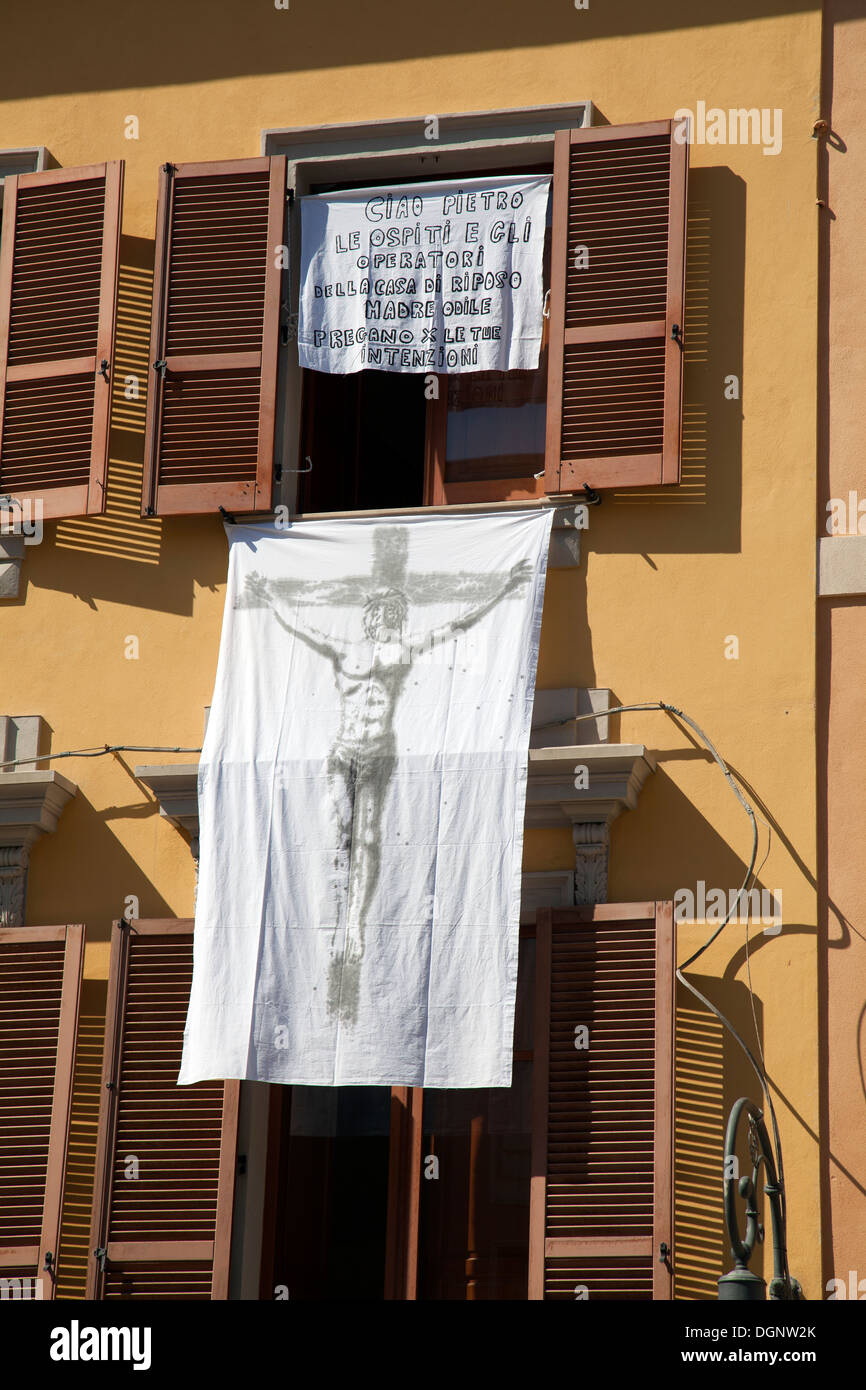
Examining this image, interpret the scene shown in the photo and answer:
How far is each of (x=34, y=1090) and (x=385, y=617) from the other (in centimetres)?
231

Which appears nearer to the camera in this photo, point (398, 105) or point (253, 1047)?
point (253, 1047)

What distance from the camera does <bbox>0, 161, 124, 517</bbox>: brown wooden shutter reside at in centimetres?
1009

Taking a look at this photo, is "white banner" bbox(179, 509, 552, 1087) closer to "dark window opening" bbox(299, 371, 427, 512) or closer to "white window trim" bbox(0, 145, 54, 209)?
"dark window opening" bbox(299, 371, 427, 512)

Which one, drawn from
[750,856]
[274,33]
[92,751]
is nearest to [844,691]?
[750,856]

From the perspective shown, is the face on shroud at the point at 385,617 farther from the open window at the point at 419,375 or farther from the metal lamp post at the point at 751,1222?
the metal lamp post at the point at 751,1222

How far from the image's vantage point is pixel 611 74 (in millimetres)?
10039

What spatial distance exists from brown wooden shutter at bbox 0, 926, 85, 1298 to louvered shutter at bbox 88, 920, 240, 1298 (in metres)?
0.16

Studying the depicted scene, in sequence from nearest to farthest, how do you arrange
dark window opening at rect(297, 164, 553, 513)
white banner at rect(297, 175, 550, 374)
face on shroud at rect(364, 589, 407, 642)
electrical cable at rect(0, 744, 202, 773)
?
1. face on shroud at rect(364, 589, 407, 642)
2. electrical cable at rect(0, 744, 202, 773)
3. white banner at rect(297, 175, 550, 374)
4. dark window opening at rect(297, 164, 553, 513)

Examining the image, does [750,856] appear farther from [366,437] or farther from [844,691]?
[366,437]

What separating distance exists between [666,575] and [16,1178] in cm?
345

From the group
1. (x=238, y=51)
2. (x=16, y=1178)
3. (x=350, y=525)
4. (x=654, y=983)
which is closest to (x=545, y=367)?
(x=350, y=525)

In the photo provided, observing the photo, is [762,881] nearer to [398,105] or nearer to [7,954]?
[7,954]

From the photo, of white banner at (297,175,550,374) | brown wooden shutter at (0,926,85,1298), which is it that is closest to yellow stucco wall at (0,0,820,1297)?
brown wooden shutter at (0,926,85,1298)

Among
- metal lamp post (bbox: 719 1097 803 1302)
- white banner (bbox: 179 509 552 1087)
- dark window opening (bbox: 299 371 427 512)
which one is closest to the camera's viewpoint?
metal lamp post (bbox: 719 1097 803 1302)
